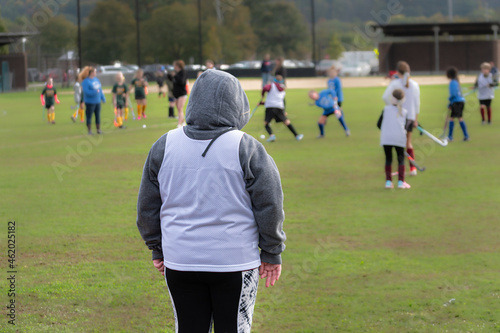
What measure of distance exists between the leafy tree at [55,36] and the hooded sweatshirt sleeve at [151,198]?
94818 millimetres

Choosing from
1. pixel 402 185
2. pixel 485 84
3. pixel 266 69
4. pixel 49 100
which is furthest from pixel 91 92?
pixel 266 69

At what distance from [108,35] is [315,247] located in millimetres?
92932

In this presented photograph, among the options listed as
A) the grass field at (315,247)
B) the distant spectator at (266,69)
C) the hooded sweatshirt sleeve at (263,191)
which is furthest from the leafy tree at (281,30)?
the hooded sweatshirt sleeve at (263,191)

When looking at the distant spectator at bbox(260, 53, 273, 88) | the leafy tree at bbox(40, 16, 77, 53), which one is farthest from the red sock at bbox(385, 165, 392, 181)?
the leafy tree at bbox(40, 16, 77, 53)

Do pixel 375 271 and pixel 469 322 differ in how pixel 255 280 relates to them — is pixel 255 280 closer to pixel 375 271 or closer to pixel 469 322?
pixel 469 322

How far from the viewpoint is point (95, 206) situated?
10758 millimetres

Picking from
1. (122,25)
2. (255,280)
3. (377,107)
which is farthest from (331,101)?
(122,25)

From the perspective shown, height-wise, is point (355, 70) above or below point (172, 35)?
below

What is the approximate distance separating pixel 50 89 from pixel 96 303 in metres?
22.1

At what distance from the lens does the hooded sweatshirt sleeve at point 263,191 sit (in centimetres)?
358

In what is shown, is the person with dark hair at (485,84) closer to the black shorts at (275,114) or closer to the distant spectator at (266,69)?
the black shorts at (275,114)

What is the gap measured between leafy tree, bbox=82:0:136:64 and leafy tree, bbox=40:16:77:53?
2132 mm

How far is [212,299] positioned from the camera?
3.63 m

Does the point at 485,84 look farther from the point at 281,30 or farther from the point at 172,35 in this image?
the point at 281,30
